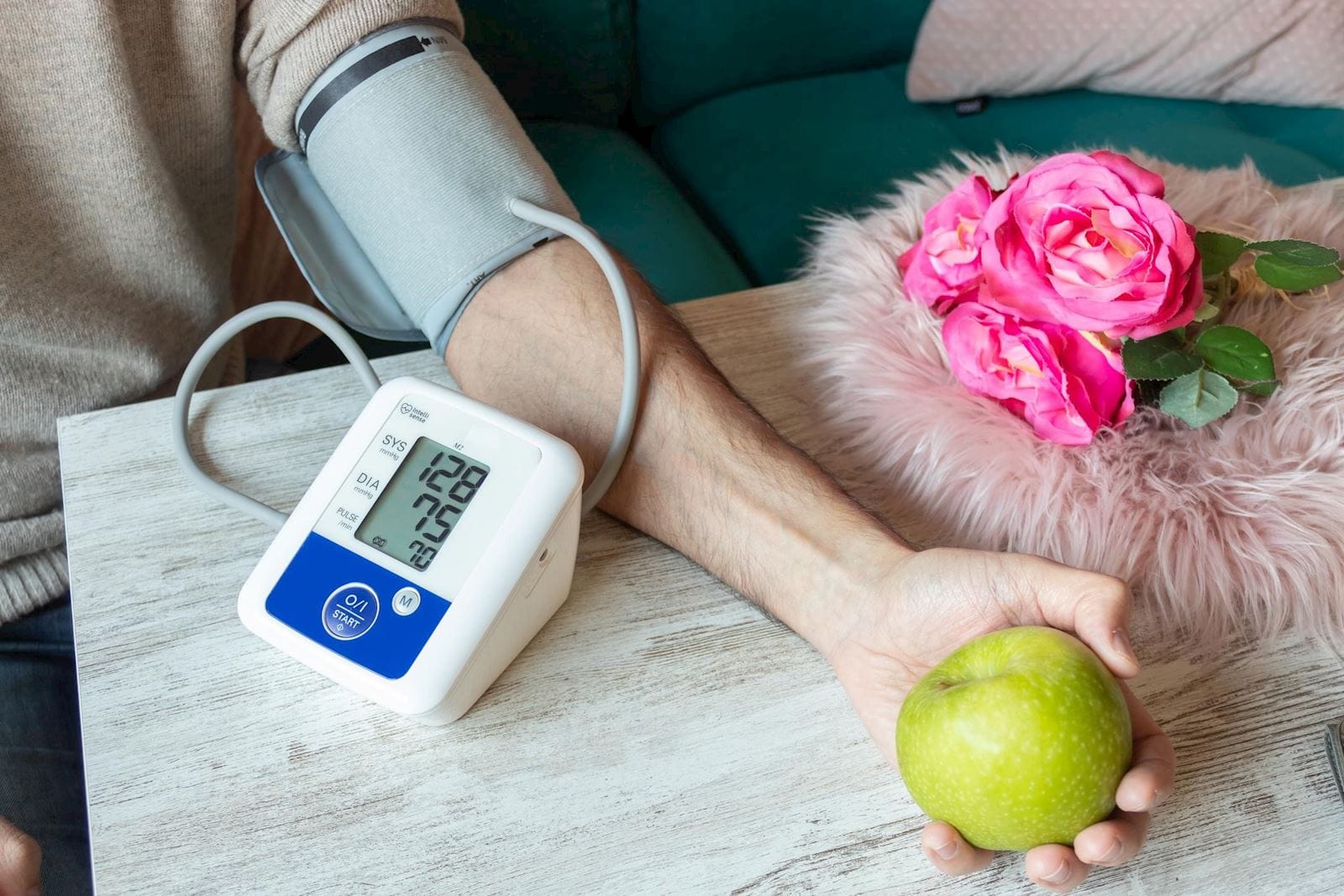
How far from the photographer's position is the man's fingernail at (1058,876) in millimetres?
530

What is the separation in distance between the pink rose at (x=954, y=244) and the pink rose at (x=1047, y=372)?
0.10 ft

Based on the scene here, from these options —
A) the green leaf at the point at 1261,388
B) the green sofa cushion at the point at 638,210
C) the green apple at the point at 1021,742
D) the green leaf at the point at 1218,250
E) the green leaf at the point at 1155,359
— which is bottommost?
the green sofa cushion at the point at 638,210

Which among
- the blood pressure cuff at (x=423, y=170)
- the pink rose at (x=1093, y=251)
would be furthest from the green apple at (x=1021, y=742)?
the blood pressure cuff at (x=423, y=170)

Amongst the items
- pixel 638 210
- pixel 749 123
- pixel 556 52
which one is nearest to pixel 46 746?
pixel 638 210

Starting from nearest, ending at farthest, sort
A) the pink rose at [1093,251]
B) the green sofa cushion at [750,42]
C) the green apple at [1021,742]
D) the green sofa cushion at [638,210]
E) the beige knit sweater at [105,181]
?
1. the green apple at [1021,742]
2. the pink rose at [1093,251]
3. the beige knit sweater at [105,181]
4. the green sofa cushion at [638,210]
5. the green sofa cushion at [750,42]

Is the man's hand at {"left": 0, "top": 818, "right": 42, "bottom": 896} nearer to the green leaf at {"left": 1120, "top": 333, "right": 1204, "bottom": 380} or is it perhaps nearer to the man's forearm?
the man's forearm

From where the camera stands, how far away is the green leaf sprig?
0.68 meters

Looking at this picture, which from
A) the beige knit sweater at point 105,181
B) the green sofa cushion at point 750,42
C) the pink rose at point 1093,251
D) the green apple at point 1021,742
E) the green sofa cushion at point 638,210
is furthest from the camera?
the green sofa cushion at point 750,42

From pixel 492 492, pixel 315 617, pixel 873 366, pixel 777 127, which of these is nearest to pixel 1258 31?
pixel 777 127

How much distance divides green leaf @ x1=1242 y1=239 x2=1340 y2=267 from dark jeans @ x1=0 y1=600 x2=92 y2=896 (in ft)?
3.28

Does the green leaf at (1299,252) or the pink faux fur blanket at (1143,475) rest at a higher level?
the green leaf at (1299,252)

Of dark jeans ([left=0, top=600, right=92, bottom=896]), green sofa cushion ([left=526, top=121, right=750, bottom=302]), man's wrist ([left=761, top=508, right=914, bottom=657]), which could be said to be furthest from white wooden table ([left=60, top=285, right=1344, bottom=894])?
green sofa cushion ([left=526, top=121, right=750, bottom=302])

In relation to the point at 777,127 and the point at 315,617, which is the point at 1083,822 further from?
the point at 777,127

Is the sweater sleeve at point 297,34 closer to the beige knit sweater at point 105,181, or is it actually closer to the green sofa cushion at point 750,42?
the beige knit sweater at point 105,181
